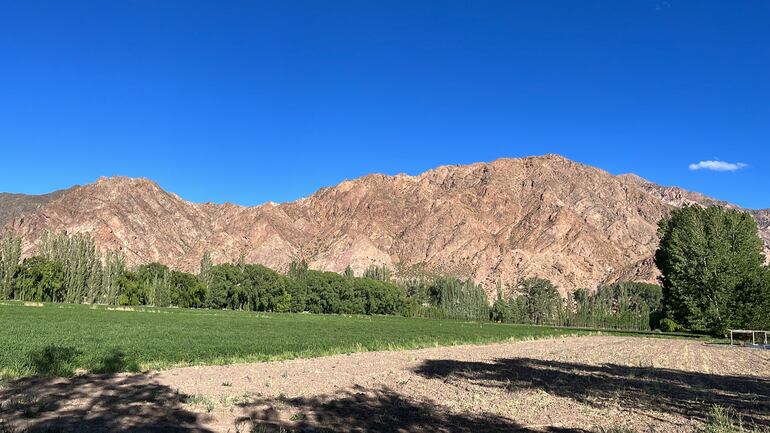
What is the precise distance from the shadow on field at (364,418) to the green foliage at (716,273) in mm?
50754

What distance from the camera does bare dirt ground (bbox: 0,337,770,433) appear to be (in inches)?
422

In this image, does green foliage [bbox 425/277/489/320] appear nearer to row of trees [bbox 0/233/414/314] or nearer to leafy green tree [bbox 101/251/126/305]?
row of trees [bbox 0/233/414/314]

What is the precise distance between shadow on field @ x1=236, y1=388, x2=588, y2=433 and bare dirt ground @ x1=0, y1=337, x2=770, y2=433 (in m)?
0.03

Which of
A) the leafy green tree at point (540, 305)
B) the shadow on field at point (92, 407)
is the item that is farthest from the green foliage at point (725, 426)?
the leafy green tree at point (540, 305)

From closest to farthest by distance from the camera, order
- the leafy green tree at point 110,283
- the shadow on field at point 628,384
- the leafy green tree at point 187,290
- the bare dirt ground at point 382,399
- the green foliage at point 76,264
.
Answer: the bare dirt ground at point 382,399 < the shadow on field at point 628,384 < the green foliage at point 76,264 < the leafy green tree at point 110,283 < the leafy green tree at point 187,290

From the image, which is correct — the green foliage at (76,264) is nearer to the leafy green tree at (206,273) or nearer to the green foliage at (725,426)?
the leafy green tree at (206,273)

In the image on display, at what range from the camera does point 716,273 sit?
51.6m

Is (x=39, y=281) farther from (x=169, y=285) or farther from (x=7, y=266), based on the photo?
(x=169, y=285)

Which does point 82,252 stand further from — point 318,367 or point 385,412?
point 385,412

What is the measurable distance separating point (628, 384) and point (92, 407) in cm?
1643

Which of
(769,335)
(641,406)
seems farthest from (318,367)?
(769,335)

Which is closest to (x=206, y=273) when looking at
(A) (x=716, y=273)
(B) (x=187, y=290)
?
(B) (x=187, y=290)

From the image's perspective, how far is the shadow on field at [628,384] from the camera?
1284 centimetres

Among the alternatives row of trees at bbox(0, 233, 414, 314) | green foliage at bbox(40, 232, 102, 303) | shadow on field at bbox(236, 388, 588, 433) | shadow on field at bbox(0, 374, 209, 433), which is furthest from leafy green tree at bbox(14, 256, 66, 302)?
shadow on field at bbox(236, 388, 588, 433)
